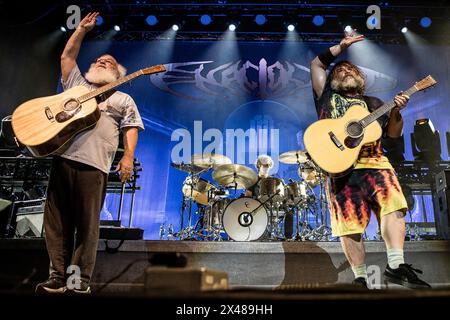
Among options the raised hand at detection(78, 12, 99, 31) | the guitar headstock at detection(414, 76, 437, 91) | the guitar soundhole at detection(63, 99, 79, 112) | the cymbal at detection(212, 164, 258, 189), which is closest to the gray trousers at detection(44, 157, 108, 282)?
the guitar soundhole at detection(63, 99, 79, 112)

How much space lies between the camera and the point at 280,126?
866 cm

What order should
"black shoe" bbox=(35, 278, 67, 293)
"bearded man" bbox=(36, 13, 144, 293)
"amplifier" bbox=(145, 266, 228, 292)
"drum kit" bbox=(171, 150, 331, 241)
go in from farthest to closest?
"drum kit" bbox=(171, 150, 331, 241) → "bearded man" bbox=(36, 13, 144, 293) → "black shoe" bbox=(35, 278, 67, 293) → "amplifier" bbox=(145, 266, 228, 292)

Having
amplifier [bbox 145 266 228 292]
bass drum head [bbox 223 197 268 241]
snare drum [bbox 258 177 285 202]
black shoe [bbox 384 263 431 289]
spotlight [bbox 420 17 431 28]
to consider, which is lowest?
amplifier [bbox 145 266 228 292]

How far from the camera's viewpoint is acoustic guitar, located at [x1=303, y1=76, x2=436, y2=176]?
9.41 feet

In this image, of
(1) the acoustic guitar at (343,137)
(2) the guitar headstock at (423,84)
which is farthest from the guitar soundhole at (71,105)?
(2) the guitar headstock at (423,84)

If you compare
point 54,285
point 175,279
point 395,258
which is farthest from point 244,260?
point 175,279

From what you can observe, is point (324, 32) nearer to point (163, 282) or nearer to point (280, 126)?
point (280, 126)

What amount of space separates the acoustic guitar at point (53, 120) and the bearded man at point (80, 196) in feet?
0.30

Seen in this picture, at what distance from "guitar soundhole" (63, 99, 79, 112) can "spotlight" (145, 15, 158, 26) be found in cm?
648

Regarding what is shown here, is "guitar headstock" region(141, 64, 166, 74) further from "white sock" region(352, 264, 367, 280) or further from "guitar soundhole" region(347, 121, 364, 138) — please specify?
"white sock" region(352, 264, 367, 280)

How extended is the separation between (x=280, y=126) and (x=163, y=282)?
783 centimetres

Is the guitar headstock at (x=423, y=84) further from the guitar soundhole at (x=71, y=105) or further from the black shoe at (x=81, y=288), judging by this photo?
the black shoe at (x=81, y=288)

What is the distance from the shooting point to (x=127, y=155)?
3.11 meters

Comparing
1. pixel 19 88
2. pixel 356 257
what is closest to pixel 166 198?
pixel 19 88
